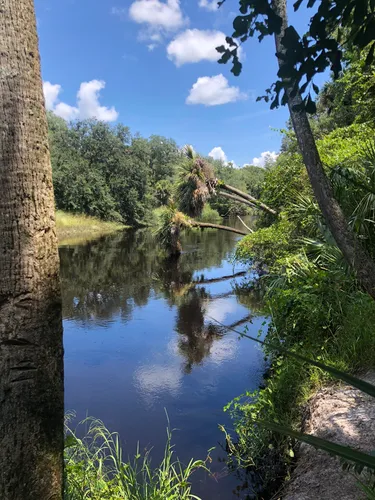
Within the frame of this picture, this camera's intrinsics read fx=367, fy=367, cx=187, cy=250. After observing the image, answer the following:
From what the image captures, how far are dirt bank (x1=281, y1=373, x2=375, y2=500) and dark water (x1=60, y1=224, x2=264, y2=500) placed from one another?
95 centimetres

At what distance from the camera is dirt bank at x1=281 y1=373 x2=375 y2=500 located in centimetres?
269

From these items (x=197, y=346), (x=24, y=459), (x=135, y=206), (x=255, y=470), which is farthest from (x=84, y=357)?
(x=135, y=206)

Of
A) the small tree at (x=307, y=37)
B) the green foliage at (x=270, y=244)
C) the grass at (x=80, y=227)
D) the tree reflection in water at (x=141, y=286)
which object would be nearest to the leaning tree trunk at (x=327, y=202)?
the small tree at (x=307, y=37)

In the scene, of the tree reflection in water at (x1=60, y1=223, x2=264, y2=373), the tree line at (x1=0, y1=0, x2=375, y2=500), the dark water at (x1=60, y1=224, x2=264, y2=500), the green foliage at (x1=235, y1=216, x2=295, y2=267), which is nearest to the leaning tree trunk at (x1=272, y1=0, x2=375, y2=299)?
the tree line at (x1=0, y1=0, x2=375, y2=500)

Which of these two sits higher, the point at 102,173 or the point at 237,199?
the point at 102,173

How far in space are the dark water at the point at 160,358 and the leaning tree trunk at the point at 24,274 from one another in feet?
2.95

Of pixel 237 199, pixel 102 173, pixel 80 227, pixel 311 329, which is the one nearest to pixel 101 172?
pixel 102 173

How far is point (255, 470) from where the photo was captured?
3.85 m

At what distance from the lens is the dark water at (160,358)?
4.91 metres

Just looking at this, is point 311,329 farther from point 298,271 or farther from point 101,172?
point 101,172

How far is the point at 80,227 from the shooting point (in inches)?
1324

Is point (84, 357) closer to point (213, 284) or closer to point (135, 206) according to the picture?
point (213, 284)

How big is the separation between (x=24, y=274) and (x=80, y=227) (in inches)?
1307

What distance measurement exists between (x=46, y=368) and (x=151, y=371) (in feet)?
17.0
